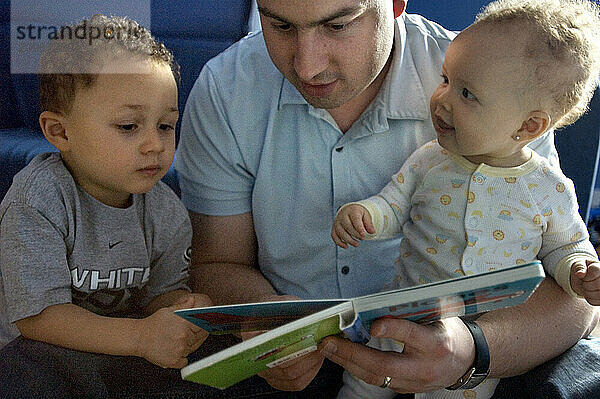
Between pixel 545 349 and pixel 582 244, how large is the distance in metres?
0.20

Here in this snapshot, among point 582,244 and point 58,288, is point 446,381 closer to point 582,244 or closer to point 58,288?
point 582,244

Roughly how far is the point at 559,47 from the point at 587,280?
39 centimetres

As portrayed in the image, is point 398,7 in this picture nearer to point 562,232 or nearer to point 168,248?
point 562,232

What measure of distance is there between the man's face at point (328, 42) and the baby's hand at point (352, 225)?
0.70 ft

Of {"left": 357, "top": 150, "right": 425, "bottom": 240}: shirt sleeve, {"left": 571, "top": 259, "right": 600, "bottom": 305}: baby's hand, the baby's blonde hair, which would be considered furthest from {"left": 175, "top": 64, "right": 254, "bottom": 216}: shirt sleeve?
{"left": 571, "top": 259, "right": 600, "bottom": 305}: baby's hand

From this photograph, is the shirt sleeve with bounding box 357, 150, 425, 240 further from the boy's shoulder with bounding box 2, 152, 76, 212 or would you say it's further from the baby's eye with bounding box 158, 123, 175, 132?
the boy's shoulder with bounding box 2, 152, 76, 212

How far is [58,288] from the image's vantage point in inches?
45.8

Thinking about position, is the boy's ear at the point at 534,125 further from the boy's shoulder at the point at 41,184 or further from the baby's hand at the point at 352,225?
the boy's shoulder at the point at 41,184

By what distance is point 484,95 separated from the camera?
44.7 inches

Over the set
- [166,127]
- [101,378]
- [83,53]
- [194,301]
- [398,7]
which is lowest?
[101,378]

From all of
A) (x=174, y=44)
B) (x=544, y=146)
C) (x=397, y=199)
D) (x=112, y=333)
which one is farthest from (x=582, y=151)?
(x=174, y=44)

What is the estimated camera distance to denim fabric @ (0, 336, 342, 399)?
107 cm

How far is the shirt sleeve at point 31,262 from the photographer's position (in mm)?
1143

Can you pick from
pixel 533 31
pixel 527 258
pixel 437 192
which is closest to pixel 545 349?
pixel 527 258
